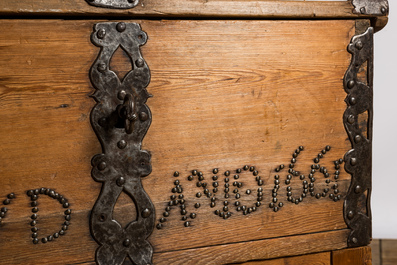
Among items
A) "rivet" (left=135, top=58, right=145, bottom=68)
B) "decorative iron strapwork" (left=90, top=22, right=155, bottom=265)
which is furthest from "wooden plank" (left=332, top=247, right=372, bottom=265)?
"rivet" (left=135, top=58, right=145, bottom=68)

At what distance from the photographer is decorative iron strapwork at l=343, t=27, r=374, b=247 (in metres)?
1.40

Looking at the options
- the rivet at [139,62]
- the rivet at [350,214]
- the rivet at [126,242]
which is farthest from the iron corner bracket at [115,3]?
the rivet at [350,214]

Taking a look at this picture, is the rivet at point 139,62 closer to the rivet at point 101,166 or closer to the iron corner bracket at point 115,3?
the iron corner bracket at point 115,3

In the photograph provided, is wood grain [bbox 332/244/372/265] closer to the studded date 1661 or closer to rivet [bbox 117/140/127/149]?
the studded date 1661

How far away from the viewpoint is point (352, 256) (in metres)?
1.47

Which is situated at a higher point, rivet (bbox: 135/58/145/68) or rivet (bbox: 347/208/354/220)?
rivet (bbox: 135/58/145/68)

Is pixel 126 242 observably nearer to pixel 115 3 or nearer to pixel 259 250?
pixel 259 250

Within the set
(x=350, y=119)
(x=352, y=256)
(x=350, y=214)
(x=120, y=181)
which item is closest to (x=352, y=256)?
(x=352, y=256)

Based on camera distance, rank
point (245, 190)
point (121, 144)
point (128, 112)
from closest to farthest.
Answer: point (128, 112), point (121, 144), point (245, 190)

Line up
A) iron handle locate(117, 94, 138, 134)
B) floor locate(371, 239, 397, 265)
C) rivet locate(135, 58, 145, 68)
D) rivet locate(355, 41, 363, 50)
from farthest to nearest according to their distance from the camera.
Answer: floor locate(371, 239, 397, 265) → rivet locate(355, 41, 363, 50) → rivet locate(135, 58, 145, 68) → iron handle locate(117, 94, 138, 134)

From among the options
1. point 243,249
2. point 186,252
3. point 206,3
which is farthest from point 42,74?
point 243,249

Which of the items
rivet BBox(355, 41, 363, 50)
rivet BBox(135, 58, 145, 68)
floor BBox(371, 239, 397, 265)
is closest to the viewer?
rivet BBox(135, 58, 145, 68)

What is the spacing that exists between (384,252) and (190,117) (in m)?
1.42

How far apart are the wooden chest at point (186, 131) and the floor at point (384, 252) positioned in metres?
0.73
